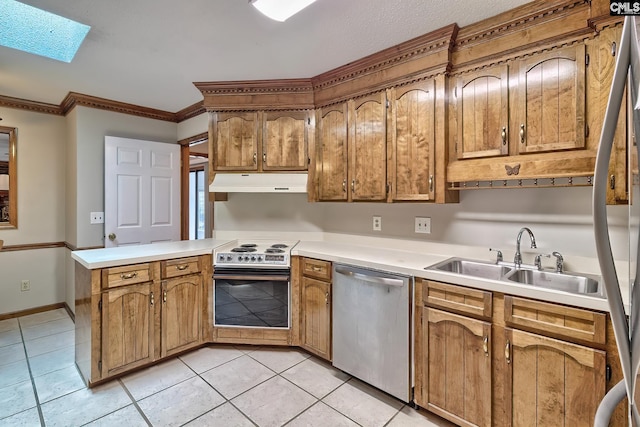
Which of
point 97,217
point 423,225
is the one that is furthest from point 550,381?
point 97,217

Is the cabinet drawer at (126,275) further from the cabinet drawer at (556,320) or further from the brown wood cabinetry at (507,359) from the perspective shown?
the cabinet drawer at (556,320)

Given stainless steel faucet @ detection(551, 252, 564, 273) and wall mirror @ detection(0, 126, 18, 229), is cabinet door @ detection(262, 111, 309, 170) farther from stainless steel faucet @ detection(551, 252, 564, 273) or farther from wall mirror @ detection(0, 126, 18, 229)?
wall mirror @ detection(0, 126, 18, 229)

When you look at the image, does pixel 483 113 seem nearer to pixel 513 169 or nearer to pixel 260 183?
pixel 513 169

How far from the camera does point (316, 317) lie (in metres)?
2.48

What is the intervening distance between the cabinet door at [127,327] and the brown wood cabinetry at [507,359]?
1.96 metres

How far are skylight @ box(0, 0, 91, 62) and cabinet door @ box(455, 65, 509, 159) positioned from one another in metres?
2.48

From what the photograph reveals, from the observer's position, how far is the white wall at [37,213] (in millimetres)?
3328

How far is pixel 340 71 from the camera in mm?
2568

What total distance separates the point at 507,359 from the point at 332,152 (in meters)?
1.91

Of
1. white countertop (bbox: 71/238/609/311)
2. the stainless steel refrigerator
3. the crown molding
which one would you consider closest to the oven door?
white countertop (bbox: 71/238/609/311)

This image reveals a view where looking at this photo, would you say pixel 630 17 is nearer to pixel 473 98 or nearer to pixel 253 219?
pixel 473 98

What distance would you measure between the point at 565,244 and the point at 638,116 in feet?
5.52

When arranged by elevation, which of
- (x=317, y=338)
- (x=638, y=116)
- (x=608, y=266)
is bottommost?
(x=317, y=338)

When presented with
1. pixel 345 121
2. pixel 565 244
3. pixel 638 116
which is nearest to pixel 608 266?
pixel 638 116
